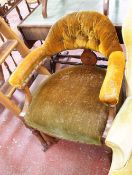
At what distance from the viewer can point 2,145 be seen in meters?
1.92

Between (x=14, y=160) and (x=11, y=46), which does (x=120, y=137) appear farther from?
(x=11, y=46)

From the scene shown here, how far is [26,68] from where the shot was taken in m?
1.51

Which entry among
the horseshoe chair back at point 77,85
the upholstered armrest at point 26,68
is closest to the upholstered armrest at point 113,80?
the horseshoe chair back at point 77,85

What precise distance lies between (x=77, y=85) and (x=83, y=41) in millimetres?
308

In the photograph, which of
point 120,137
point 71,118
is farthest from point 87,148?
point 120,137

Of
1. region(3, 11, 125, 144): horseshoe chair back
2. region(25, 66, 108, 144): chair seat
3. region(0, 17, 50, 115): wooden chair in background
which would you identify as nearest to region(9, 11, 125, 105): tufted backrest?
region(3, 11, 125, 144): horseshoe chair back

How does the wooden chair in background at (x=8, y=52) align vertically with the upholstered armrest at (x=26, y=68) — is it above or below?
below

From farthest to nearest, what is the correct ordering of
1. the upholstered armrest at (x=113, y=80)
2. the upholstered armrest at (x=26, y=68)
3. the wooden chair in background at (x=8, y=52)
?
1. the wooden chair in background at (x=8, y=52)
2. the upholstered armrest at (x=26, y=68)
3. the upholstered armrest at (x=113, y=80)

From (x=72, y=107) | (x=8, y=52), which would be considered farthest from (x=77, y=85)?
(x=8, y=52)

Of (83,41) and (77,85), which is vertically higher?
(83,41)

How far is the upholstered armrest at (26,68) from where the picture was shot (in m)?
1.45

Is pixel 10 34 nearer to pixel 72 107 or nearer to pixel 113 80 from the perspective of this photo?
pixel 72 107

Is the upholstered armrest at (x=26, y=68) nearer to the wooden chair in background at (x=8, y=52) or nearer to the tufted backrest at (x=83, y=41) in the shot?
the tufted backrest at (x=83, y=41)

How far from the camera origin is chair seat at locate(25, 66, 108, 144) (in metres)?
1.30
